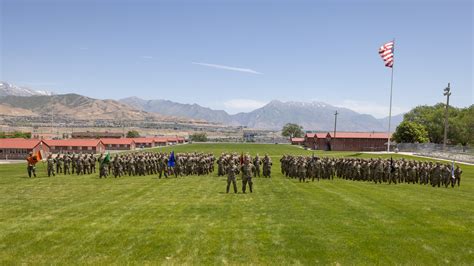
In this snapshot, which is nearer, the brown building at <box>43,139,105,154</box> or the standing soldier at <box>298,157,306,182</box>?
the standing soldier at <box>298,157,306,182</box>

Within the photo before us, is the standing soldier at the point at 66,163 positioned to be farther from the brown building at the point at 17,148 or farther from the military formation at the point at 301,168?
the brown building at the point at 17,148

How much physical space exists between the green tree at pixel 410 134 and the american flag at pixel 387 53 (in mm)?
41963

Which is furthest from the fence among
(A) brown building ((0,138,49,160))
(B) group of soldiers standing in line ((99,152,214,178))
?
(A) brown building ((0,138,49,160))

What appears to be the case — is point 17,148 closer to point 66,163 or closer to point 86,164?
point 66,163

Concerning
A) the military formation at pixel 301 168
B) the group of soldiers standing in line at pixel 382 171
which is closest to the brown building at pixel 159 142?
the military formation at pixel 301 168

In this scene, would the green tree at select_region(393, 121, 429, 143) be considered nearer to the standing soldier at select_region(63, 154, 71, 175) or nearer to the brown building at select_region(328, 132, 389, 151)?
the brown building at select_region(328, 132, 389, 151)

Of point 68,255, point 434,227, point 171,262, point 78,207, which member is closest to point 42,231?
point 68,255

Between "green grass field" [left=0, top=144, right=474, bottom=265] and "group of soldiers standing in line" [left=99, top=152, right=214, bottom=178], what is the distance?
904 centimetres

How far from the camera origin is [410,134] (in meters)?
90.4

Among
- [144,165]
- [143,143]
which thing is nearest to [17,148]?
[144,165]

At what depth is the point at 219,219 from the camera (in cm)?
1638

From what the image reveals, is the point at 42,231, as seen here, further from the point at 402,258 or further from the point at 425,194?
the point at 425,194

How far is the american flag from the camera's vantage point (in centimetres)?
5273

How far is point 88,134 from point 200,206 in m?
133
